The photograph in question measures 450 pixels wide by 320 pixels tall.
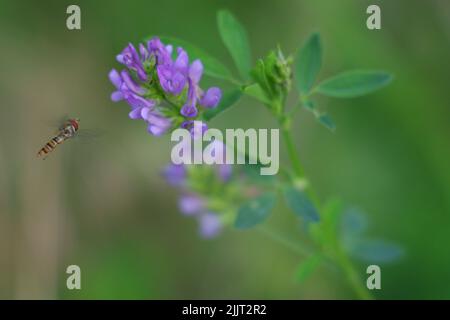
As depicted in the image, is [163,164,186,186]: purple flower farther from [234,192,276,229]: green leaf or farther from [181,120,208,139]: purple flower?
[181,120,208,139]: purple flower

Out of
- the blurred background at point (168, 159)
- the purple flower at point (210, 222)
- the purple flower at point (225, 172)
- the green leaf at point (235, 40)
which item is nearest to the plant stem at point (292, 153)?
the green leaf at point (235, 40)

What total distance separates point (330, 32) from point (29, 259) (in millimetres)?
2948

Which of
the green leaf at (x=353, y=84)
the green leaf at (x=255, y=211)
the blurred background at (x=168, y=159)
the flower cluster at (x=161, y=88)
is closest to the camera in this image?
the flower cluster at (x=161, y=88)

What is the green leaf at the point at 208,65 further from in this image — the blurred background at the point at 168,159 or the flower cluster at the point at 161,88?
the blurred background at the point at 168,159

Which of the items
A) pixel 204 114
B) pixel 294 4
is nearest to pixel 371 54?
pixel 294 4

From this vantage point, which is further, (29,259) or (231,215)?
(29,259)

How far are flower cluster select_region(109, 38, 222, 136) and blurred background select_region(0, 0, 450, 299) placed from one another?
2.39m

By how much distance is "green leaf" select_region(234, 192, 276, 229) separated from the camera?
119 inches

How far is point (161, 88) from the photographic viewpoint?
2453 mm

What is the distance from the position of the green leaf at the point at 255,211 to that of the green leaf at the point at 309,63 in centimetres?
63

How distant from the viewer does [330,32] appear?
4.84 m

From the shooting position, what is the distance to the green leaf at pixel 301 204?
2.88 metres

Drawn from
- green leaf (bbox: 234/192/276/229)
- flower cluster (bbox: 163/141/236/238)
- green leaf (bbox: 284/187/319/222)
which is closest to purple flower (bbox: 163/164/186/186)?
flower cluster (bbox: 163/141/236/238)
